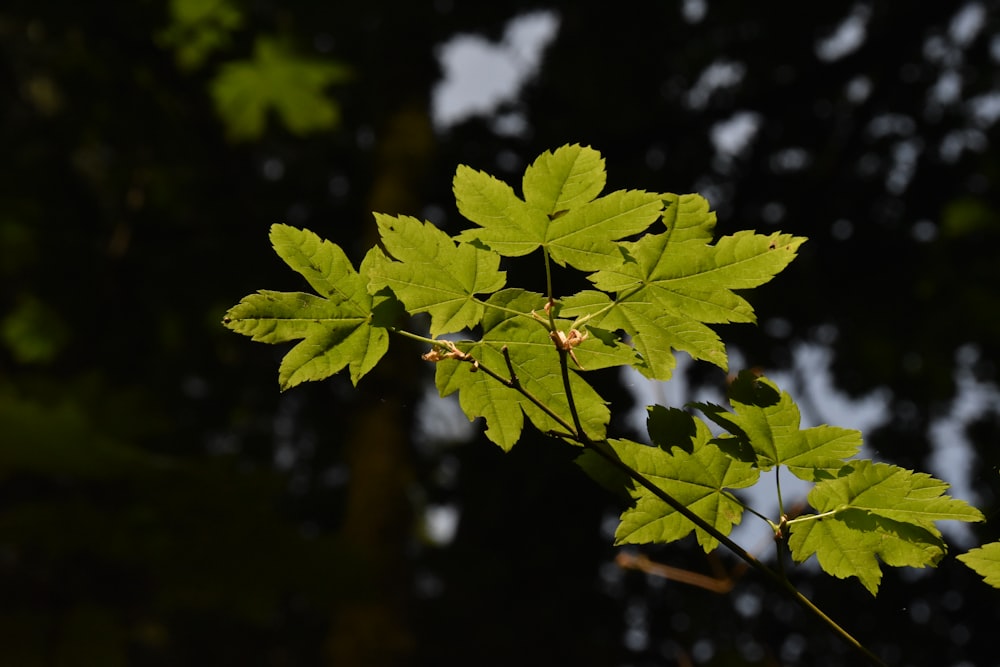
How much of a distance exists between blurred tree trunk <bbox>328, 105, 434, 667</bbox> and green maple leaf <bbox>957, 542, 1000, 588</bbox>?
8.25 ft

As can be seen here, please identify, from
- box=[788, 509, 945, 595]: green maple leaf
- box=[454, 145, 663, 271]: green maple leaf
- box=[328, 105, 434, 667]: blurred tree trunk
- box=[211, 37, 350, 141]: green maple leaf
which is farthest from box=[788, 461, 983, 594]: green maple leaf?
box=[211, 37, 350, 141]: green maple leaf

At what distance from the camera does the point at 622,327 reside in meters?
0.68

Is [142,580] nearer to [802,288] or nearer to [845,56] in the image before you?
[802,288]

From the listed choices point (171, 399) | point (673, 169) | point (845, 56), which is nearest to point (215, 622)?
point (171, 399)

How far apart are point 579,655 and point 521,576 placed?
0.97 metres

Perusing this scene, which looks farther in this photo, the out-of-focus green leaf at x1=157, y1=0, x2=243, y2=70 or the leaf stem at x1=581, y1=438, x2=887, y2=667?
the out-of-focus green leaf at x1=157, y1=0, x2=243, y2=70

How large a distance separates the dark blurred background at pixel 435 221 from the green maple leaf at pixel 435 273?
2038 millimetres

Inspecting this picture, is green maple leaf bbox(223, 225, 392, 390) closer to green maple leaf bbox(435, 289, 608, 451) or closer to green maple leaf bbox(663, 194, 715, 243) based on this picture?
green maple leaf bbox(435, 289, 608, 451)

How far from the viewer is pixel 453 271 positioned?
25.8 inches

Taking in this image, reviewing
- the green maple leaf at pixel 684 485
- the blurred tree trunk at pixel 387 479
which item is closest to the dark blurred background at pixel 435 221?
the blurred tree trunk at pixel 387 479

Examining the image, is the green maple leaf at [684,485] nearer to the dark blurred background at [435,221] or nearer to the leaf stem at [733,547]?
the leaf stem at [733,547]

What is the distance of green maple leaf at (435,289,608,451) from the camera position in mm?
668

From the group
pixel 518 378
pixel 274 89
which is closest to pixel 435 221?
pixel 274 89

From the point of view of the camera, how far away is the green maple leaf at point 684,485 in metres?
0.66
